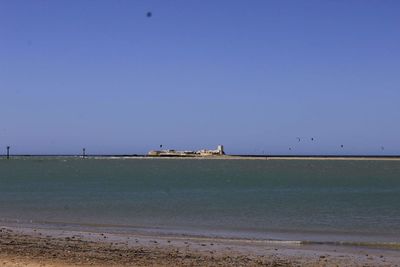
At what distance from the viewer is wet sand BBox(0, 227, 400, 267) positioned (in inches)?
607

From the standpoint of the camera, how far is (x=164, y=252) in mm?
17469

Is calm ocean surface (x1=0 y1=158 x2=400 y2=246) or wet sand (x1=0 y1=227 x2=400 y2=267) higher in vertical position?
calm ocean surface (x1=0 y1=158 x2=400 y2=246)

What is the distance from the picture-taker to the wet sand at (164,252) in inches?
607

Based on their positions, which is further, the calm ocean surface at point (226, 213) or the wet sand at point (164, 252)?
the calm ocean surface at point (226, 213)

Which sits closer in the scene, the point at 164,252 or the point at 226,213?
the point at 164,252

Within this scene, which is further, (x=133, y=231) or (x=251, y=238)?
(x=133, y=231)

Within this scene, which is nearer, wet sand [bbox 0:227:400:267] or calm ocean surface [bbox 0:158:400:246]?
wet sand [bbox 0:227:400:267]

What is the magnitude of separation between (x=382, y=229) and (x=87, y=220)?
42.9 feet

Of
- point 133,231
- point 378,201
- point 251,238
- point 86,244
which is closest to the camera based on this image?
point 86,244

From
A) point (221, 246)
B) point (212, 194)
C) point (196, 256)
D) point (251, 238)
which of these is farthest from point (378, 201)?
point (196, 256)

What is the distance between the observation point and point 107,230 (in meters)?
24.2

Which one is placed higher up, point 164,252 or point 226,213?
point 226,213

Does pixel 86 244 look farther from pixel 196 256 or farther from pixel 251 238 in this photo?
Result: pixel 251 238

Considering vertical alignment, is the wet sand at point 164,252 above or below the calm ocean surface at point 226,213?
below
